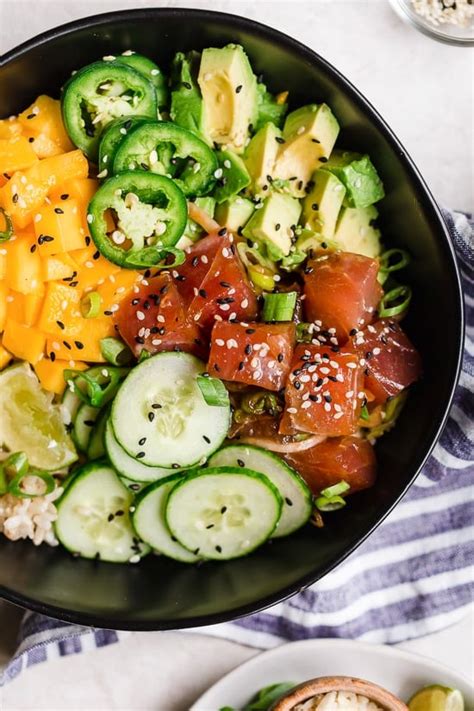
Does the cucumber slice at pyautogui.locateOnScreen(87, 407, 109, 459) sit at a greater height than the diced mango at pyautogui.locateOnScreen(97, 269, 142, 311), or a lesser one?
lesser

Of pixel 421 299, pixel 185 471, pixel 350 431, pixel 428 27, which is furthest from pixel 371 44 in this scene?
pixel 185 471

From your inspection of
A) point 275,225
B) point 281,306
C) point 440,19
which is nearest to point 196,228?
point 275,225

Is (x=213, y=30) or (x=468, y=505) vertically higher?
(x=213, y=30)

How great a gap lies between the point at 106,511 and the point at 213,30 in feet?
5.47

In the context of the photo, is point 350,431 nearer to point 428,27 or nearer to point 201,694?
point 201,694

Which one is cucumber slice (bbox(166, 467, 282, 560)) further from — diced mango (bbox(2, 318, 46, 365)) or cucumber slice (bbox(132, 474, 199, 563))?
diced mango (bbox(2, 318, 46, 365))

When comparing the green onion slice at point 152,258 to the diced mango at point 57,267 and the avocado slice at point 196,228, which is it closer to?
the avocado slice at point 196,228

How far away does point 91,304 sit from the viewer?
269 centimetres

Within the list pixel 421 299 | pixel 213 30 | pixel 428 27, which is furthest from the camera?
pixel 428 27

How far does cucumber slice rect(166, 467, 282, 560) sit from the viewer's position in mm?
2750

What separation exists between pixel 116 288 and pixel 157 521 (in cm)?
82

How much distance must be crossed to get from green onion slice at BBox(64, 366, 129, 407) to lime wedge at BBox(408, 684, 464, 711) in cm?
162

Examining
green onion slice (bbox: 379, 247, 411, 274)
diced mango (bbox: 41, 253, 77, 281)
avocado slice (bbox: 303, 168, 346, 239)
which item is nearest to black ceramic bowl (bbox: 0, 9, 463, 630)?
green onion slice (bbox: 379, 247, 411, 274)

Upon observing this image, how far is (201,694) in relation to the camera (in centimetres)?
320
